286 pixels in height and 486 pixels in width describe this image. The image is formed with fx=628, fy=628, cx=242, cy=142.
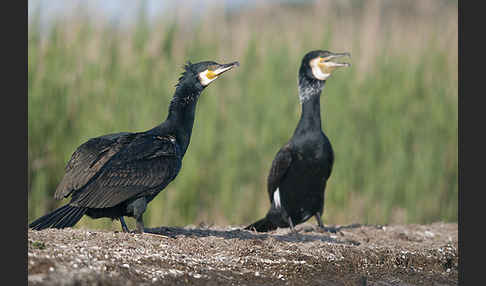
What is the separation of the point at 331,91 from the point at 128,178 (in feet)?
15.4

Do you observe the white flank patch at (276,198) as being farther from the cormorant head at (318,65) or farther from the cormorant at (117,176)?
the cormorant at (117,176)

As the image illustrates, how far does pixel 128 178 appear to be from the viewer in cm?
461

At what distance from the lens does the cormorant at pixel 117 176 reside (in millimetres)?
4531

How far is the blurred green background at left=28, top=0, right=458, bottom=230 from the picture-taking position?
741 centimetres

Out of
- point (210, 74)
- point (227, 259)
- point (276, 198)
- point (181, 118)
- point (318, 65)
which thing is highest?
point (318, 65)

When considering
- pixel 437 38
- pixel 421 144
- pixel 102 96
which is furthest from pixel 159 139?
pixel 437 38

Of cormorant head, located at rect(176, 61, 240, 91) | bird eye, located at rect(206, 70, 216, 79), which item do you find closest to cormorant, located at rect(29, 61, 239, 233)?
cormorant head, located at rect(176, 61, 240, 91)

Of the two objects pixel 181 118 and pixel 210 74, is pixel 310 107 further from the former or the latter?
pixel 181 118

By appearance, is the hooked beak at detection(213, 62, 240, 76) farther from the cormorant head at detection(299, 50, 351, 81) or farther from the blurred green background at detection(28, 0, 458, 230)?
the blurred green background at detection(28, 0, 458, 230)

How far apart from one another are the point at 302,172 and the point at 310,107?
727mm

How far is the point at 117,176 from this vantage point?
4.60m

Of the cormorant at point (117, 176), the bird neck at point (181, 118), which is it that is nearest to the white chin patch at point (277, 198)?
the bird neck at point (181, 118)

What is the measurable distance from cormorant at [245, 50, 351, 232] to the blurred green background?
3.36 feet

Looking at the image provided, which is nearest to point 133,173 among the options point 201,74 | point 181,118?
point 181,118
